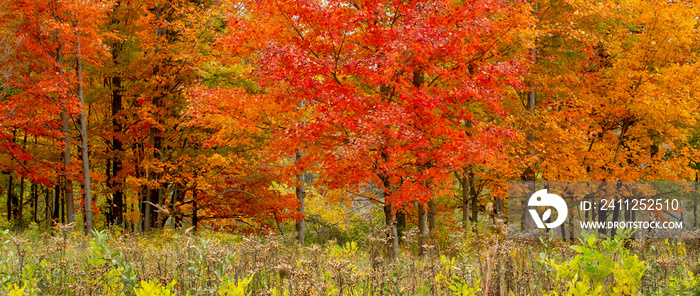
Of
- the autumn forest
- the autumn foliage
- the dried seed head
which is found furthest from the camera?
the autumn foliage

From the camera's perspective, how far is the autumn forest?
19.0 ft

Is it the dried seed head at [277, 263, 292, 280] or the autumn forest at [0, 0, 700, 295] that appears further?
the autumn forest at [0, 0, 700, 295]

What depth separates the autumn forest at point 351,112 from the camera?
5793 mm

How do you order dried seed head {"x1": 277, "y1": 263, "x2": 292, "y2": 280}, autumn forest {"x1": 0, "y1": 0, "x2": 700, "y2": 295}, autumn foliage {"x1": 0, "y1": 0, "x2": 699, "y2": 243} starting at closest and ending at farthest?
dried seed head {"x1": 277, "y1": 263, "x2": 292, "y2": 280} < autumn forest {"x1": 0, "y1": 0, "x2": 700, "y2": 295} < autumn foliage {"x1": 0, "y1": 0, "x2": 699, "y2": 243}

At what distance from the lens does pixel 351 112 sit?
30.8 feet

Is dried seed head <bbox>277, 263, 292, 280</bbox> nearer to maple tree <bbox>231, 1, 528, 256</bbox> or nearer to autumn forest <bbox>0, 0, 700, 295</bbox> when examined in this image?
autumn forest <bbox>0, 0, 700, 295</bbox>

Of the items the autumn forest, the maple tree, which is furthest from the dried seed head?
the maple tree

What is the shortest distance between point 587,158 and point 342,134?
8468 millimetres

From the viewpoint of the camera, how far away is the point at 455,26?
383 inches

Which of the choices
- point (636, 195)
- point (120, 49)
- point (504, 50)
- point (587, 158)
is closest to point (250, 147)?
point (120, 49)

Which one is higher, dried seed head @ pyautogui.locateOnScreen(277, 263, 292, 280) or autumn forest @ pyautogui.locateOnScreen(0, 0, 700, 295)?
autumn forest @ pyautogui.locateOnScreen(0, 0, 700, 295)

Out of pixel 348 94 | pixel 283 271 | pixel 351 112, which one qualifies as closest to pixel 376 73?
pixel 348 94

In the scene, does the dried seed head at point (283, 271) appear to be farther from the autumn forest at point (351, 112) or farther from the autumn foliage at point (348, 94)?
the autumn foliage at point (348, 94)

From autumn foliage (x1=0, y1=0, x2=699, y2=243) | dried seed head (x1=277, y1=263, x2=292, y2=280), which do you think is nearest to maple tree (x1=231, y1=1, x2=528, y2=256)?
autumn foliage (x1=0, y1=0, x2=699, y2=243)
